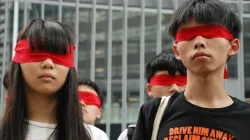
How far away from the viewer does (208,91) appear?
1703 millimetres

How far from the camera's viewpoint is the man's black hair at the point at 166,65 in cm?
265

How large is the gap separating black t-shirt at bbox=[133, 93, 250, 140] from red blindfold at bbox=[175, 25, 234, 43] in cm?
26

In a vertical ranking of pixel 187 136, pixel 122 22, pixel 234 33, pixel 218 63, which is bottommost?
pixel 187 136

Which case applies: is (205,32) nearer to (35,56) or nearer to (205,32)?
(205,32)

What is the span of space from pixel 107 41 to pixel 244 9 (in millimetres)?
2409

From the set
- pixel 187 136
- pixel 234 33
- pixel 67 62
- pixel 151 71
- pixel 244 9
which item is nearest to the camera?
pixel 187 136

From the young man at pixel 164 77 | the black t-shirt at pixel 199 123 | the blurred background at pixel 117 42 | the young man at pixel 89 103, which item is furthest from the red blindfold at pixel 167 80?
the blurred background at pixel 117 42

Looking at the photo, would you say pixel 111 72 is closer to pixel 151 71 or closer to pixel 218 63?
pixel 151 71

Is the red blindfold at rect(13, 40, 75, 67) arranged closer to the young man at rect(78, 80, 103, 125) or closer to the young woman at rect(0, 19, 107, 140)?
the young woman at rect(0, 19, 107, 140)

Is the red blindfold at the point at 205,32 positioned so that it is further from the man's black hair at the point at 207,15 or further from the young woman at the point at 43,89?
the young woman at the point at 43,89

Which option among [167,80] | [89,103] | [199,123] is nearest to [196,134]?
[199,123]

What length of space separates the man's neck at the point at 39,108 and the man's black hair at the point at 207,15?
0.69 metres

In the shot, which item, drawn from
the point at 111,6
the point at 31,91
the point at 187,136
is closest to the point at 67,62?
the point at 31,91

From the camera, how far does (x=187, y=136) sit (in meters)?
1.63
